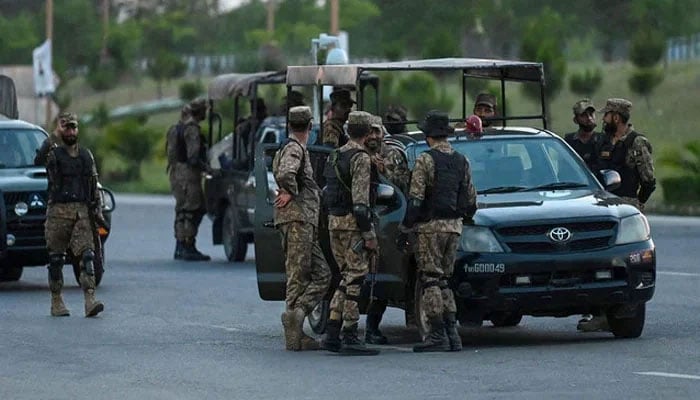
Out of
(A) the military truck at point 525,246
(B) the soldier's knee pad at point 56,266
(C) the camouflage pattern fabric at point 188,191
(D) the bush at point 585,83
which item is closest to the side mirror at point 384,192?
(A) the military truck at point 525,246

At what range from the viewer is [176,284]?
21.2 meters

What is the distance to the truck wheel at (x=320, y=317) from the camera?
15180 mm

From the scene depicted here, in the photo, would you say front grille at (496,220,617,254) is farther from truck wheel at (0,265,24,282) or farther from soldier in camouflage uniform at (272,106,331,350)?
truck wheel at (0,265,24,282)

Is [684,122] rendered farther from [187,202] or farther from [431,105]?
[187,202]

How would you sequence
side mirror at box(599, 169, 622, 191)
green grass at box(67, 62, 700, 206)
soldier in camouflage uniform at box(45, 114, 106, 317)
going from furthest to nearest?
green grass at box(67, 62, 700, 206) → soldier in camouflage uniform at box(45, 114, 106, 317) → side mirror at box(599, 169, 622, 191)

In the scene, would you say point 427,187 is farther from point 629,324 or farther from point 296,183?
point 629,324

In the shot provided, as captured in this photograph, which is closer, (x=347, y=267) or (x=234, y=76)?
(x=347, y=267)

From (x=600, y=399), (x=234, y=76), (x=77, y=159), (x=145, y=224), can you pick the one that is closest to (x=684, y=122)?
(x=145, y=224)

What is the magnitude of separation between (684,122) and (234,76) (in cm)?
3151

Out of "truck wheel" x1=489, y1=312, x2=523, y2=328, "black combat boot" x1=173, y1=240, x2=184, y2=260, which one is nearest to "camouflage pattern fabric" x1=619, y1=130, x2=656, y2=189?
"truck wheel" x1=489, y1=312, x2=523, y2=328

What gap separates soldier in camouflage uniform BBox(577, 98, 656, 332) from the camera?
53.2 feet

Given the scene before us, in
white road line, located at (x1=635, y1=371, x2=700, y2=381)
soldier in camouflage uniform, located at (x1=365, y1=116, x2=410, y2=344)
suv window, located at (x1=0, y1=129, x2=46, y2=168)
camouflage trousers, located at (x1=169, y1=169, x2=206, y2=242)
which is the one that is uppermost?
soldier in camouflage uniform, located at (x1=365, y1=116, x2=410, y2=344)

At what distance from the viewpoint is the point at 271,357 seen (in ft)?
45.0

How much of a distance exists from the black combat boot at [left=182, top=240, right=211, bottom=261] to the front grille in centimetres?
1208
